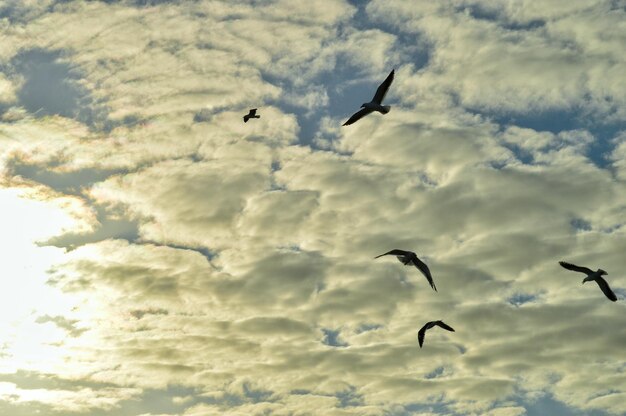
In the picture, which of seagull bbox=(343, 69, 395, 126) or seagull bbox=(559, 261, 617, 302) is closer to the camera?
seagull bbox=(343, 69, 395, 126)

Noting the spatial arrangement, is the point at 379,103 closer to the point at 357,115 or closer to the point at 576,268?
the point at 357,115

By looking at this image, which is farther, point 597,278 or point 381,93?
point 597,278

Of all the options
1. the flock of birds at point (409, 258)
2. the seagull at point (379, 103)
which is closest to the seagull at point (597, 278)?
the flock of birds at point (409, 258)

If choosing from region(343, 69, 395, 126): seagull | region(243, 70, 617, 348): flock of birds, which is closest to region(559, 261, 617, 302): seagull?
region(243, 70, 617, 348): flock of birds

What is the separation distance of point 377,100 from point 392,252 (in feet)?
41.4

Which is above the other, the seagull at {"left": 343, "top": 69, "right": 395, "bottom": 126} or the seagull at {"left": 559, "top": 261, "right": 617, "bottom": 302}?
the seagull at {"left": 343, "top": 69, "right": 395, "bottom": 126}

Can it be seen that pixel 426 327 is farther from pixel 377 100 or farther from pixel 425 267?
pixel 377 100

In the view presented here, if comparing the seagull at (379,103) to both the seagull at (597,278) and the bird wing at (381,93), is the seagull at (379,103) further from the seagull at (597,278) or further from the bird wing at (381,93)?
the seagull at (597,278)

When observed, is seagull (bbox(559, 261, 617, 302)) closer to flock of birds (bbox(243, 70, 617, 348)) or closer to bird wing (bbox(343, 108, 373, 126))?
flock of birds (bbox(243, 70, 617, 348))

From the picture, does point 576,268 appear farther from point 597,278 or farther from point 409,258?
point 409,258

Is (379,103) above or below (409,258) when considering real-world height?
above

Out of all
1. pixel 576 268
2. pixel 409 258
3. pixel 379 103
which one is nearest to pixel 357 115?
pixel 379 103

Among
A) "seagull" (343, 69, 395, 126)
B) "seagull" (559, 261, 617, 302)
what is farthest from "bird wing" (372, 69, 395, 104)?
"seagull" (559, 261, 617, 302)

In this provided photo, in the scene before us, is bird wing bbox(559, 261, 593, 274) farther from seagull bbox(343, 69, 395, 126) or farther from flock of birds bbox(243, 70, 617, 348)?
seagull bbox(343, 69, 395, 126)
